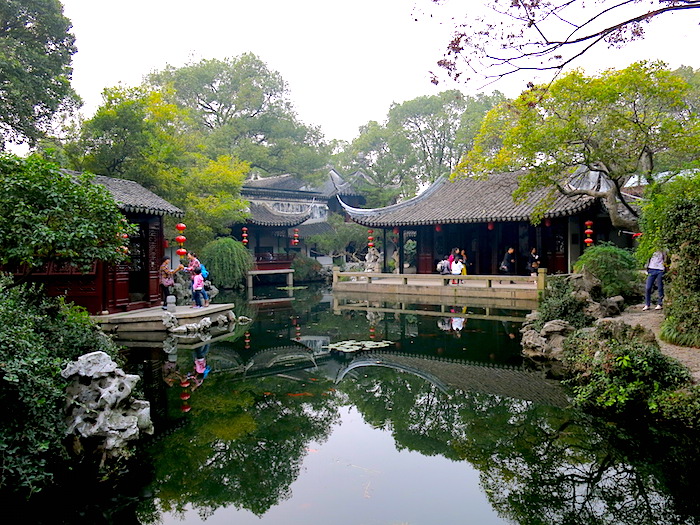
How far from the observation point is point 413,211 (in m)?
20.8

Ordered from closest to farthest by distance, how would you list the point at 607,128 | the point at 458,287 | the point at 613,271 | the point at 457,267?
the point at 607,128 → the point at 613,271 → the point at 458,287 → the point at 457,267

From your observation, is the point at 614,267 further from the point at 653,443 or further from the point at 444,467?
the point at 444,467

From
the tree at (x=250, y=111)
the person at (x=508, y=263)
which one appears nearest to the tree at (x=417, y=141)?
the tree at (x=250, y=111)

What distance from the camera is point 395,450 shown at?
4609 mm

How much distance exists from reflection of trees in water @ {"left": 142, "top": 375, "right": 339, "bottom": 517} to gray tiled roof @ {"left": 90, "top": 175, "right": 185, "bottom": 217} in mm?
5786

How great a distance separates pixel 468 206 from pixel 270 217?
400 inches

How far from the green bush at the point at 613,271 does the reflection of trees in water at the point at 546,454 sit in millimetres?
7080

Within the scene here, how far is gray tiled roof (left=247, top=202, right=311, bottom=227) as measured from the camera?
24656mm

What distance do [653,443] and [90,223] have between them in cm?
546

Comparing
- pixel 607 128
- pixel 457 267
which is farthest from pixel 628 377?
pixel 457 267

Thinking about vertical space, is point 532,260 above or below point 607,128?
below

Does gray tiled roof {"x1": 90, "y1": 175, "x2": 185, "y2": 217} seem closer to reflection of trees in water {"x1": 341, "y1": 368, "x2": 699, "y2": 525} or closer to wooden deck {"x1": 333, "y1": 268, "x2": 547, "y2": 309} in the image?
reflection of trees in water {"x1": 341, "y1": 368, "x2": 699, "y2": 525}

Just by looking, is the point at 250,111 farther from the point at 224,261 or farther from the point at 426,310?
the point at 426,310

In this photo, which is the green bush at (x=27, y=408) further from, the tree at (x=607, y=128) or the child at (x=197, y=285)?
the tree at (x=607, y=128)
